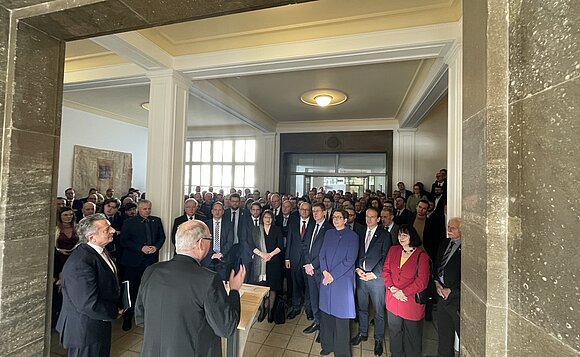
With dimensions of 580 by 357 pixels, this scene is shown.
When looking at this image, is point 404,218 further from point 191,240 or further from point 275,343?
point 191,240

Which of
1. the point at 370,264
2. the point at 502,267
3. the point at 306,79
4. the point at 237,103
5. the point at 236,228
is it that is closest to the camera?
the point at 502,267

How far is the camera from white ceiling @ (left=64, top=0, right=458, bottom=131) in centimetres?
316

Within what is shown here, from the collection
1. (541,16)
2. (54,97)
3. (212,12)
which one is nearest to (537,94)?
(541,16)

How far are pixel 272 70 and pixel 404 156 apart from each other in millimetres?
5633

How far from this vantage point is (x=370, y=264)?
319cm

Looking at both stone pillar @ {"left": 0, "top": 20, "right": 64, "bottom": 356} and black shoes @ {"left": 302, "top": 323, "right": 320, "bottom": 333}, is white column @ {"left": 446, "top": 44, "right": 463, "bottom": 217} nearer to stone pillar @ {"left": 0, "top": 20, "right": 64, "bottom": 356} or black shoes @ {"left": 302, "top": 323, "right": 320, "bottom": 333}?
black shoes @ {"left": 302, "top": 323, "right": 320, "bottom": 333}

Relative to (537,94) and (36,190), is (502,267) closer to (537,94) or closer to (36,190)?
(537,94)

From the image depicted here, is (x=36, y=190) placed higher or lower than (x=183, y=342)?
higher

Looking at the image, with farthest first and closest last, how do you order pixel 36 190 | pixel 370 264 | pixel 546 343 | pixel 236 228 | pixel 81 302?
1. pixel 236 228
2. pixel 370 264
3. pixel 81 302
4. pixel 36 190
5. pixel 546 343

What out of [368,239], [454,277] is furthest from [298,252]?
[454,277]

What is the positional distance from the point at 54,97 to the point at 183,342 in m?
1.60

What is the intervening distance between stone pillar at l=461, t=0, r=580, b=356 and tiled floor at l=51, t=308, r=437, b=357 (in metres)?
2.55

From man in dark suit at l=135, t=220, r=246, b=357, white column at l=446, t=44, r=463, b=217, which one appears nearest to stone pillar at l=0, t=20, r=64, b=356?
man in dark suit at l=135, t=220, r=246, b=357

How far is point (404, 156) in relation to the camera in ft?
26.7
